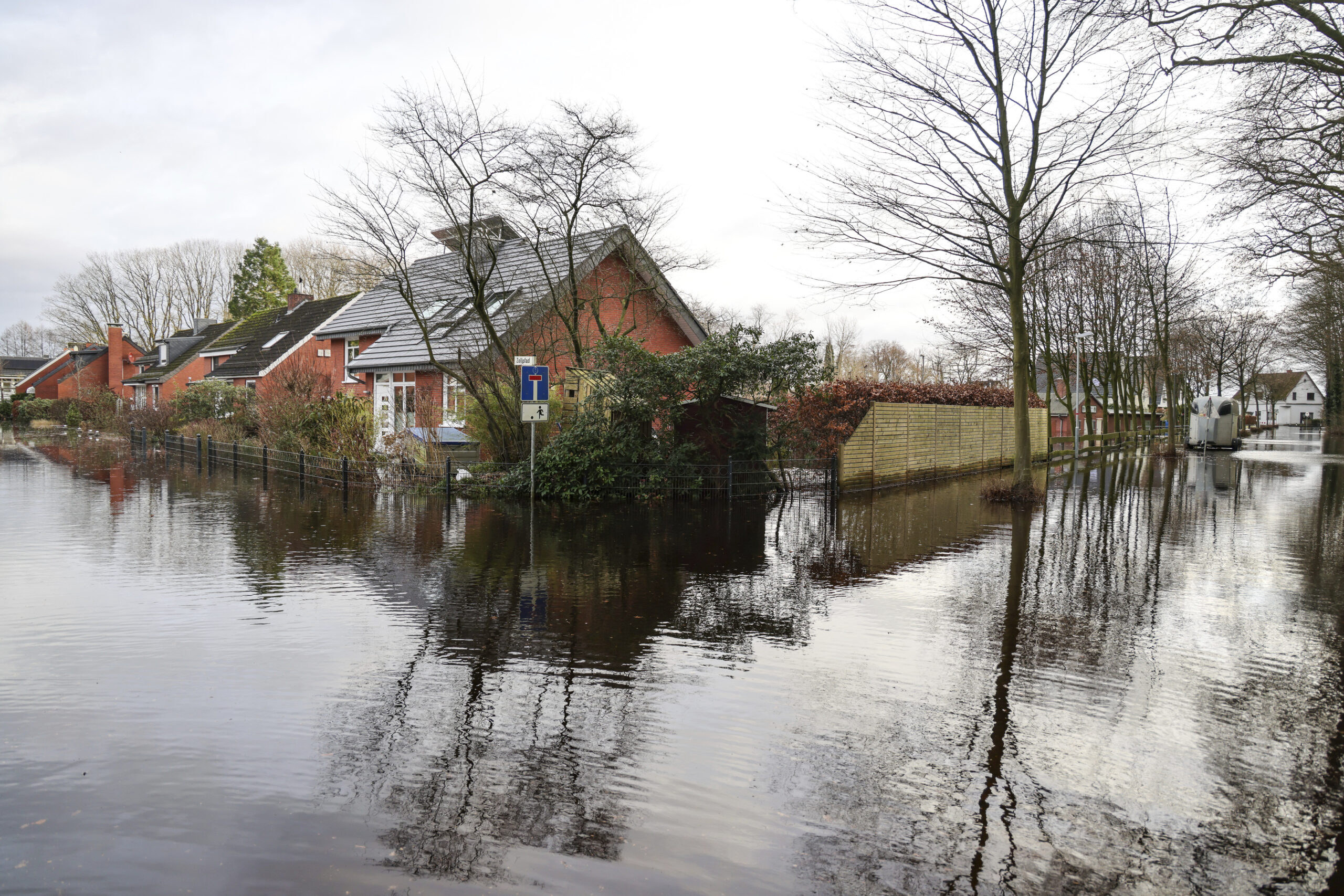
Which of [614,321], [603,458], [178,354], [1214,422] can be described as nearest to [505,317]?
[614,321]

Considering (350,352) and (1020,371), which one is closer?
(1020,371)

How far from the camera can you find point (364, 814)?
393 cm

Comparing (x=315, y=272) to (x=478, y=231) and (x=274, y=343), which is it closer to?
(x=274, y=343)

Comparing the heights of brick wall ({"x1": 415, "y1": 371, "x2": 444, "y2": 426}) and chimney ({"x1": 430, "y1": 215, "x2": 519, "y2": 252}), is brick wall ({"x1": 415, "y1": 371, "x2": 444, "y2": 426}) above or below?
below

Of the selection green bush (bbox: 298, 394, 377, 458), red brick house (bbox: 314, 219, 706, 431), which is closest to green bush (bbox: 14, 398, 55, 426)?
red brick house (bbox: 314, 219, 706, 431)

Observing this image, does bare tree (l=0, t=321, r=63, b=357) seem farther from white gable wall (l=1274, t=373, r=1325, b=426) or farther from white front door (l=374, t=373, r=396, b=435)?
white gable wall (l=1274, t=373, r=1325, b=426)

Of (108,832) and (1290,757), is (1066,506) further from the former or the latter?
(108,832)

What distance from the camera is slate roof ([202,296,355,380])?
130 ft

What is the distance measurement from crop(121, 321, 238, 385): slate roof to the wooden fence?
4371cm

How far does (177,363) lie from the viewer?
52406 mm

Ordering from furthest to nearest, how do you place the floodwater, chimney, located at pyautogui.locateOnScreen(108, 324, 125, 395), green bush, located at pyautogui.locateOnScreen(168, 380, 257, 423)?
chimney, located at pyautogui.locateOnScreen(108, 324, 125, 395)
green bush, located at pyautogui.locateOnScreen(168, 380, 257, 423)
the floodwater

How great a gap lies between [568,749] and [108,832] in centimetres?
219

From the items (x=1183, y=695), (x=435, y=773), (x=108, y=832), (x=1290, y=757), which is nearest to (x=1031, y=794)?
(x=1290, y=757)

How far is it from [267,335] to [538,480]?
116ft
